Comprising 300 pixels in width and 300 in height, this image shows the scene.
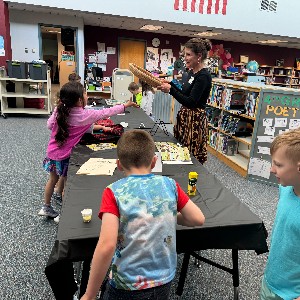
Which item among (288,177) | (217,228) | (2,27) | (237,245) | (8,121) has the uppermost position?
(2,27)

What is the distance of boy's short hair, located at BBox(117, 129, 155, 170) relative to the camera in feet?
3.51

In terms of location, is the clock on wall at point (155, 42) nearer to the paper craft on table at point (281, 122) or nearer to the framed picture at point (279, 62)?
the framed picture at point (279, 62)

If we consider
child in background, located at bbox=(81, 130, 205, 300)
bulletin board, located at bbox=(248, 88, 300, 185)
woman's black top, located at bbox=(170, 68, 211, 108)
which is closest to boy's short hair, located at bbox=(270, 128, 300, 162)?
child in background, located at bbox=(81, 130, 205, 300)

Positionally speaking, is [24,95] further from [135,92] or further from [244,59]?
[244,59]

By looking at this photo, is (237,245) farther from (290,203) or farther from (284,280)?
(290,203)

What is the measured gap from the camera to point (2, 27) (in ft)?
22.4

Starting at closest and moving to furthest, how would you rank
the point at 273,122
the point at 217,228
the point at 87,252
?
1. the point at 87,252
2. the point at 217,228
3. the point at 273,122

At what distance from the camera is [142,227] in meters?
0.99

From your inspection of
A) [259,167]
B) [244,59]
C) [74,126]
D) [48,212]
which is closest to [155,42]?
[244,59]

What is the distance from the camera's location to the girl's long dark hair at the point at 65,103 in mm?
2312

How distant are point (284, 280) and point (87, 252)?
0.80 meters

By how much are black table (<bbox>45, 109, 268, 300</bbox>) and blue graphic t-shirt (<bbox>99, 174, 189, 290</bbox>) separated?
0.23 meters

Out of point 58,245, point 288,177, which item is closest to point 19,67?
point 58,245

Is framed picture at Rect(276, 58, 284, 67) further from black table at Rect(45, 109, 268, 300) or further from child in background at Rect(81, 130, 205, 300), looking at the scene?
child in background at Rect(81, 130, 205, 300)
